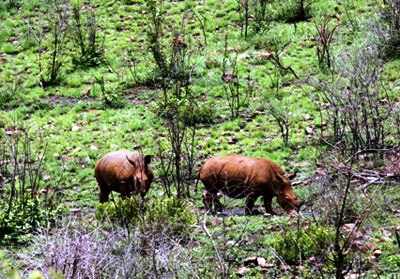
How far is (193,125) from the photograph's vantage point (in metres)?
13.5

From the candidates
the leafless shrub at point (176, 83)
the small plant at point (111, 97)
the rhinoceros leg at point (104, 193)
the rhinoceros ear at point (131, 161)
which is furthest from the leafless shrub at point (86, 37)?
the rhinoceros ear at point (131, 161)

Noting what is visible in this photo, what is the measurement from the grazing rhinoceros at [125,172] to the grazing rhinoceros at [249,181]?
831 millimetres

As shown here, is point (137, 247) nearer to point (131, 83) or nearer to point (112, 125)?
point (112, 125)

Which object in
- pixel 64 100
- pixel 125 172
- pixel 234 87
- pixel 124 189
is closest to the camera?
pixel 125 172

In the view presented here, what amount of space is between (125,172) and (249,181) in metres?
1.84

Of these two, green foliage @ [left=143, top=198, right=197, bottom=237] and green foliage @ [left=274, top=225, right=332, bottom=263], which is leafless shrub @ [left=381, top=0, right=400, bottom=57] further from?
green foliage @ [left=274, top=225, right=332, bottom=263]

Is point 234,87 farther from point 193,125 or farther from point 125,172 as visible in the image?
point 125,172

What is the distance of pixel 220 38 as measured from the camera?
57.4 feet

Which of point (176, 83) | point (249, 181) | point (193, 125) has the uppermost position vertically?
point (176, 83)

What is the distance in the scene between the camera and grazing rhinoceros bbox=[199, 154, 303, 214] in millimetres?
10555

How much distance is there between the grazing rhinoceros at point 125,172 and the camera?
10.9m

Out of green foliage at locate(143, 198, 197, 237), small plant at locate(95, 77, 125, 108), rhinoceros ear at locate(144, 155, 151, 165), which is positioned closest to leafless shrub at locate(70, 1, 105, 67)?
small plant at locate(95, 77, 125, 108)

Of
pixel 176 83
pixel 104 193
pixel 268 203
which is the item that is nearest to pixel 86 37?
pixel 176 83

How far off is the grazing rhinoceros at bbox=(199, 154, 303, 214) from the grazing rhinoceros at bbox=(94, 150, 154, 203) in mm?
831
